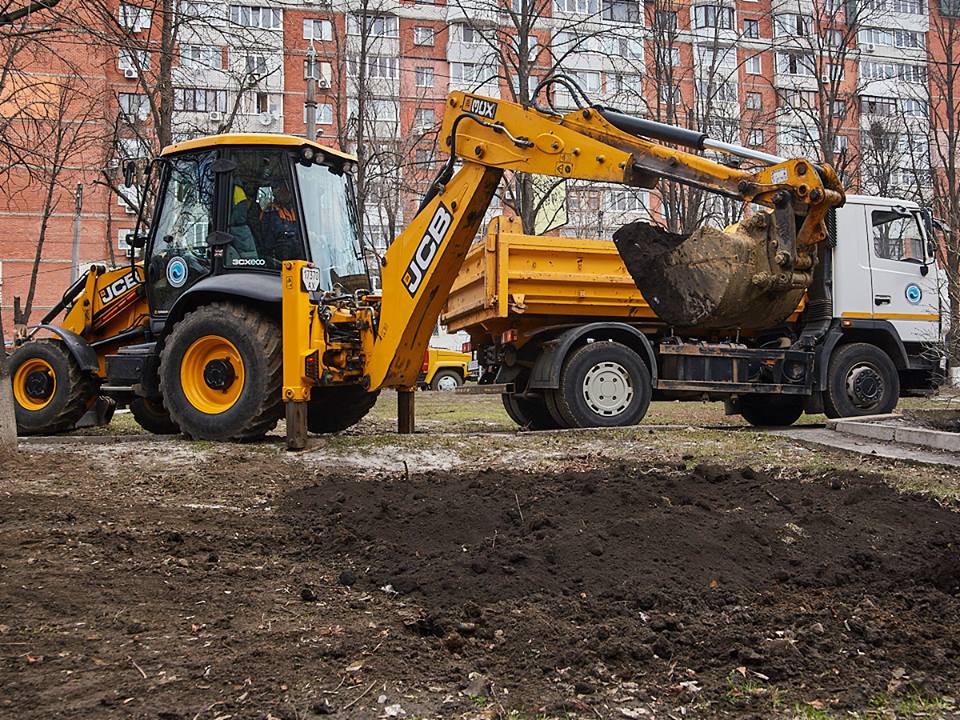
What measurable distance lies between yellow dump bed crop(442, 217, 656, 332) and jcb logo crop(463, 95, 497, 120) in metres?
2.33

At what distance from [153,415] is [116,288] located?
4.84 ft

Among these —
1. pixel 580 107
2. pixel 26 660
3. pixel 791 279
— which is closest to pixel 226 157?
pixel 580 107

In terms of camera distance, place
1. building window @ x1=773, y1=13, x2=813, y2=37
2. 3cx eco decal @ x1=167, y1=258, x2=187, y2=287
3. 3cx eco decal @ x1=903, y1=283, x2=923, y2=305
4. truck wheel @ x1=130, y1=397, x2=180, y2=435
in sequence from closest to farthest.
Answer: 3cx eco decal @ x1=167, y1=258, x2=187, y2=287, truck wheel @ x1=130, y1=397, x2=180, y2=435, 3cx eco decal @ x1=903, y1=283, x2=923, y2=305, building window @ x1=773, y1=13, x2=813, y2=37

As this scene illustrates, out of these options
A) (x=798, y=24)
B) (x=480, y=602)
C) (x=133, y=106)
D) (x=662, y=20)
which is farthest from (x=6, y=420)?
(x=798, y=24)

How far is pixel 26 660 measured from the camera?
314cm

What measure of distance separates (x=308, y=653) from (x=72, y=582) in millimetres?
1292

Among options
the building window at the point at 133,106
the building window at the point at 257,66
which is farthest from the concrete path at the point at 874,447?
the building window at the point at 133,106

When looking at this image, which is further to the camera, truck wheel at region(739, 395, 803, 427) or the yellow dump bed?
truck wheel at region(739, 395, 803, 427)

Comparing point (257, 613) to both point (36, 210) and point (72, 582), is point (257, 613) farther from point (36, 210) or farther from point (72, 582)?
point (36, 210)

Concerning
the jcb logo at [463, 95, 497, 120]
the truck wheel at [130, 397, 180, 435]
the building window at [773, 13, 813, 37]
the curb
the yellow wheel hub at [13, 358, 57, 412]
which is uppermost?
the building window at [773, 13, 813, 37]

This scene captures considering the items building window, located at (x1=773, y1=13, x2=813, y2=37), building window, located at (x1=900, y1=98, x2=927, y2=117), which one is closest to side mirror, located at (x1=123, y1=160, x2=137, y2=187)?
building window, located at (x1=773, y1=13, x2=813, y2=37)

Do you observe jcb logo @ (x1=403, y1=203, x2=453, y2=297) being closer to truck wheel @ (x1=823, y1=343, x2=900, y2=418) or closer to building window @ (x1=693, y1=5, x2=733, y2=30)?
truck wheel @ (x1=823, y1=343, x2=900, y2=418)

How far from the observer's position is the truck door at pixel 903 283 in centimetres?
1245

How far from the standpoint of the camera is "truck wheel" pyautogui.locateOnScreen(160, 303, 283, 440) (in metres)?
8.54
